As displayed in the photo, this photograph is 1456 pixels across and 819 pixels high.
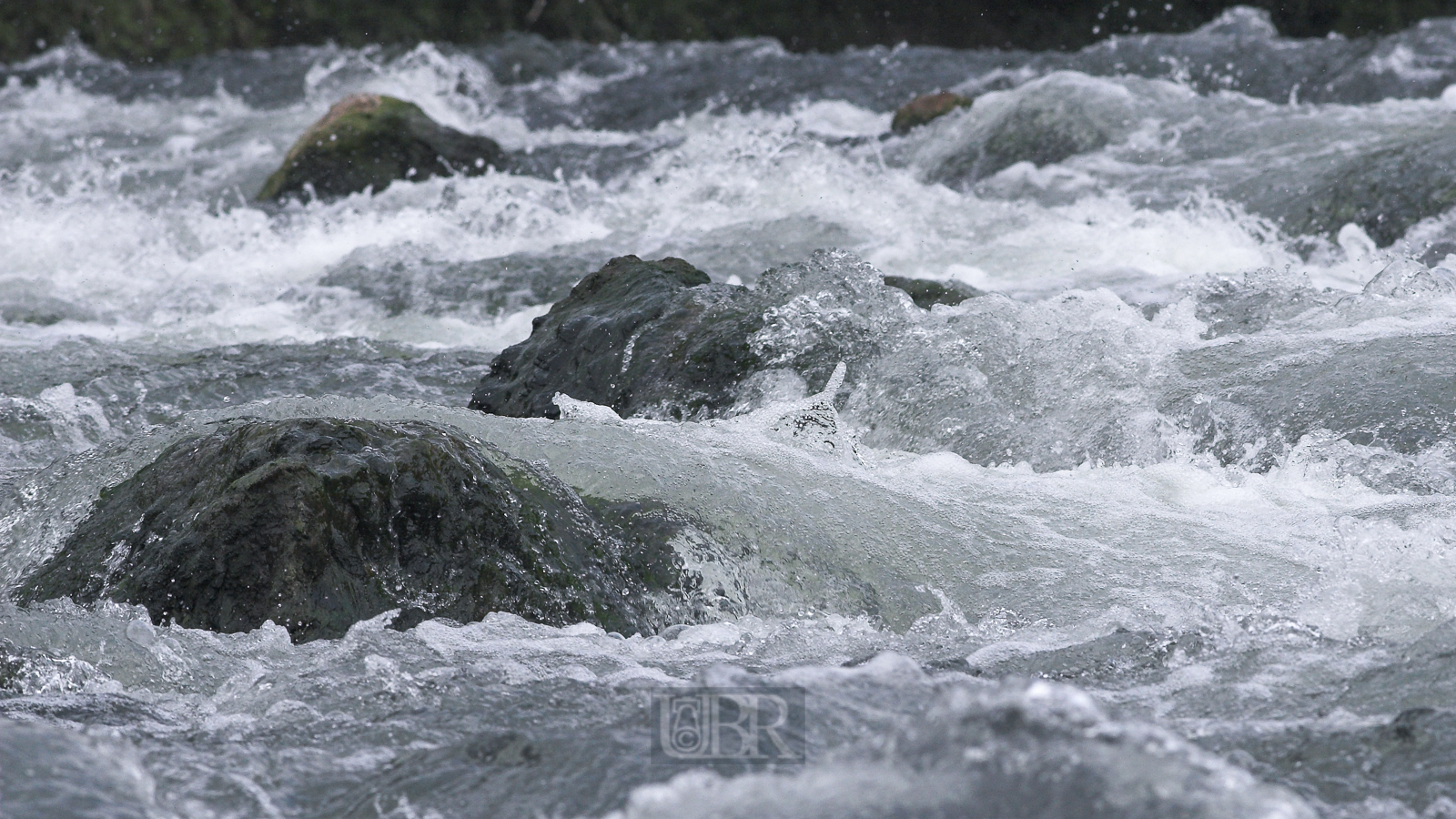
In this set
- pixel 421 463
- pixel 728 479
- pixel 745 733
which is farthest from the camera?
pixel 728 479

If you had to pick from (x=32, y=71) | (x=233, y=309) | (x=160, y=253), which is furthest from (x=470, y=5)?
(x=233, y=309)

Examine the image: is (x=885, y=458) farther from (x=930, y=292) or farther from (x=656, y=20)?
(x=656, y=20)

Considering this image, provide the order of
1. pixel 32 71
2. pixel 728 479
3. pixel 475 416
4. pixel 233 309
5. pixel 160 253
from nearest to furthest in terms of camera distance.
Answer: pixel 728 479
pixel 475 416
pixel 233 309
pixel 160 253
pixel 32 71

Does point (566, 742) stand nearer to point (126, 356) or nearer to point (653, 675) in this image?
point (653, 675)

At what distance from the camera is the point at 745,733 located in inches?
84.7

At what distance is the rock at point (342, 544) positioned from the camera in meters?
2.78

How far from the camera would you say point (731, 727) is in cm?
218

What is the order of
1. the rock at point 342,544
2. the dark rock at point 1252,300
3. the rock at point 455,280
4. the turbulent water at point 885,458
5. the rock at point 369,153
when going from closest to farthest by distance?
the turbulent water at point 885,458
the rock at point 342,544
the dark rock at point 1252,300
the rock at point 455,280
the rock at point 369,153

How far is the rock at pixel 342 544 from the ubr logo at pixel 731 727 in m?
0.62

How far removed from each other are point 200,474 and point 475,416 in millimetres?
776

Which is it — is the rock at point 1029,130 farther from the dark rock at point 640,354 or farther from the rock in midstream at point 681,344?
the dark rock at point 640,354

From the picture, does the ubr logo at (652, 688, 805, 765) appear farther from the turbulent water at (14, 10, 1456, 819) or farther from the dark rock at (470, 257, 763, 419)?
the dark rock at (470, 257, 763, 419)

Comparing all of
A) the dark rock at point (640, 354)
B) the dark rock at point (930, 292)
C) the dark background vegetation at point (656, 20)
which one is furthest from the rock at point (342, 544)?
the dark background vegetation at point (656, 20)

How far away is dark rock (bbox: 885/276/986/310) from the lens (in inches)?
187
